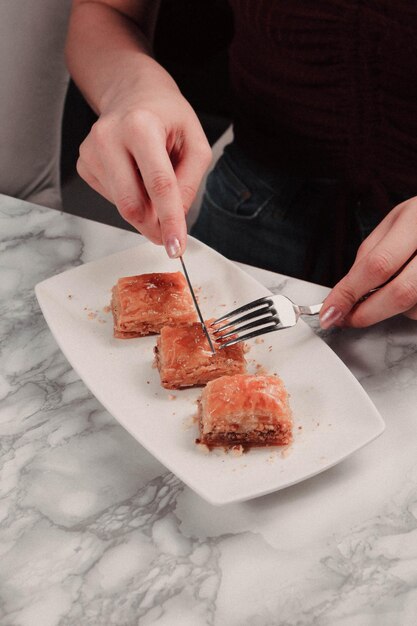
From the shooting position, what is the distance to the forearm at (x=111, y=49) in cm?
136

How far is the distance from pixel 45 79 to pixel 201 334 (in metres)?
0.99

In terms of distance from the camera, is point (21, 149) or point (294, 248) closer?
point (294, 248)

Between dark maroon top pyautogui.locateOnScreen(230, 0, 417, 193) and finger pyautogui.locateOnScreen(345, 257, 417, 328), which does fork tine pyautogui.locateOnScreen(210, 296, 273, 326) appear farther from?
dark maroon top pyautogui.locateOnScreen(230, 0, 417, 193)

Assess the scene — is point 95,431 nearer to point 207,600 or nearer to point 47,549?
point 47,549

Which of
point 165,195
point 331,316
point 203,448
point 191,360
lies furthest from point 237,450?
point 165,195

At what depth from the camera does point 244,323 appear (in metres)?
1.15

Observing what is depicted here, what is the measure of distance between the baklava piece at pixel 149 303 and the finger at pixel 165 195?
0.33 feet

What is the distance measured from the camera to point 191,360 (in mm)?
1088

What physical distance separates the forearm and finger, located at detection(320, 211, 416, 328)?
476mm


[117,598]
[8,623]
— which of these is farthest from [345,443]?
[8,623]

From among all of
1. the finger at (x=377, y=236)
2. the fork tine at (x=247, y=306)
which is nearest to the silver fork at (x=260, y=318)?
the fork tine at (x=247, y=306)

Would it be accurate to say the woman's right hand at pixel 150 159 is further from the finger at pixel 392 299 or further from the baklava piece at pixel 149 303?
the finger at pixel 392 299

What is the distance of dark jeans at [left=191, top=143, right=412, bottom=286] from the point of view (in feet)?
5.22

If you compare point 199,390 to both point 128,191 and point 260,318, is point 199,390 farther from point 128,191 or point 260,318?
point 128,191
